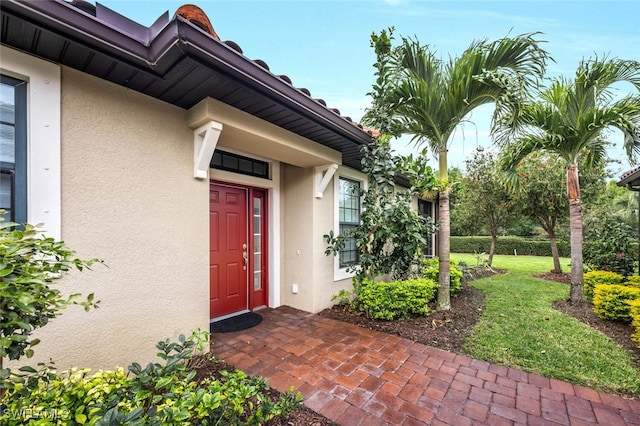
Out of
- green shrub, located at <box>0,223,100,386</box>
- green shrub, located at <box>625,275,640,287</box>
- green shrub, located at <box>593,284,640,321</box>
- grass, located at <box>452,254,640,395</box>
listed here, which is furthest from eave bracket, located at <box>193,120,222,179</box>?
green shrub, located at <box>625,275,640,287</box>

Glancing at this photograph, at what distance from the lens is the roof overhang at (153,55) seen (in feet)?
6.28

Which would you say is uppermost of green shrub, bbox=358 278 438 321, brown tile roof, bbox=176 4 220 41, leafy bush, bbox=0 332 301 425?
brown tile roof, bbox=176 4 220 41

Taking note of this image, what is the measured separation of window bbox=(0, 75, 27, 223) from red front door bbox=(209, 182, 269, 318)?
7.65 ft

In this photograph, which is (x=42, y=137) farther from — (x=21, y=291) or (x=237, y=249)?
(x=237, y=249)

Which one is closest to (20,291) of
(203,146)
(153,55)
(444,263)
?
(153,55)

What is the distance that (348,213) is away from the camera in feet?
20.2

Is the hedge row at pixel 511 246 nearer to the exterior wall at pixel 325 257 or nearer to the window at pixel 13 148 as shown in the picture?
the exterior wall at pixel 325 257

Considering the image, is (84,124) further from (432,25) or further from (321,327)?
(432,25)

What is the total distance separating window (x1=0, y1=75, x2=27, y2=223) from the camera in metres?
2.12

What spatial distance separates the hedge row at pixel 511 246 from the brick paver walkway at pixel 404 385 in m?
16.5

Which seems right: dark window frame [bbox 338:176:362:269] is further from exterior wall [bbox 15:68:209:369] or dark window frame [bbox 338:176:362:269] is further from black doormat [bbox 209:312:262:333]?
exterior wall [bbox 15:68:209:369]

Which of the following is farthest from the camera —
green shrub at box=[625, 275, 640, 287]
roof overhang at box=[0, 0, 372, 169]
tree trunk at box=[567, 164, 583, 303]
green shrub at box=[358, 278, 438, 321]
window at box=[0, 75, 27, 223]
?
tree trunk at box=[567, 164, 583, 303]

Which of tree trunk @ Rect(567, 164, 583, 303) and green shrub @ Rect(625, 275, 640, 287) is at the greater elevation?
tree trunk @ Rect(567, 164, 583, 303)

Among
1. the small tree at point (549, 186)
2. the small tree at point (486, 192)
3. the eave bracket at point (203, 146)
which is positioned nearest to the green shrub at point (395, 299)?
the eave bracket at point (203, 146)
